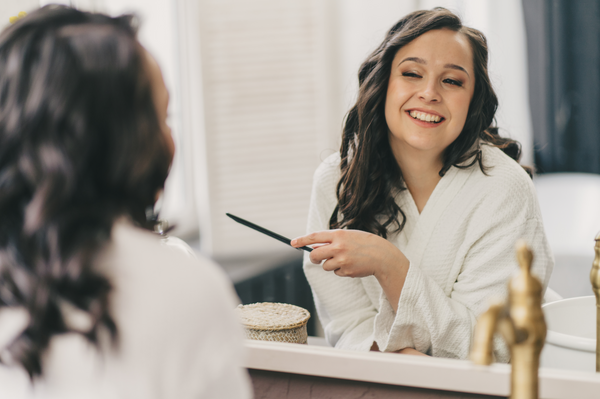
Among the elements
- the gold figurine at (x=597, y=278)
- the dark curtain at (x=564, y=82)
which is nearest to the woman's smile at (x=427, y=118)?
the gold figurine at (x=597, y=278)

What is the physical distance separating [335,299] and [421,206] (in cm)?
20

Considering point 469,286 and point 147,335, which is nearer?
point 147,335

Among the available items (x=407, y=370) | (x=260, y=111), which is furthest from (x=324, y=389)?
(x=260, y=111)

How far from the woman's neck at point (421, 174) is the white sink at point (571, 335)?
264 mm

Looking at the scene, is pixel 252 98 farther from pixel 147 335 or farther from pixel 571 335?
pixel 147 335

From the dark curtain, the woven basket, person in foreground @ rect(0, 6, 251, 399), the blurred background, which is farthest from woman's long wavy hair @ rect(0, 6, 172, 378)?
the dark curtain

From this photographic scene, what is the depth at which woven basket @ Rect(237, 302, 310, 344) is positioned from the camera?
0.68 metres

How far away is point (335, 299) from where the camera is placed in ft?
2.72

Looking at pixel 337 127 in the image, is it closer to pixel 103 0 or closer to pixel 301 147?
pixel 301 147

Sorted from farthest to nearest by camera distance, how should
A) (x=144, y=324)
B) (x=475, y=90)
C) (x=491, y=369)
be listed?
(x=475, y=90)
(x=491, y=369)
(x=144, y=324)

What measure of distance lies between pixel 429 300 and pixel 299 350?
193 mm

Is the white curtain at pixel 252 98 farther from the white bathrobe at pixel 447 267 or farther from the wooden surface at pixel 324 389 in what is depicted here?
the wooden surface at pixel 324 389

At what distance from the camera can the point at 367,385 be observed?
1.99 ft

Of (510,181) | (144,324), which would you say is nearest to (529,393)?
(144,324)
